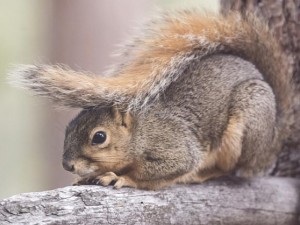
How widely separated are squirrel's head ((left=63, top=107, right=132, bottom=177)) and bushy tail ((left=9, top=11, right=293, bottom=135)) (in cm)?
4

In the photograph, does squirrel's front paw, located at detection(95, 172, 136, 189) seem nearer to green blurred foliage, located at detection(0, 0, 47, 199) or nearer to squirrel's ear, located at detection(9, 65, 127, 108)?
squirrel's ear, located at detection(9, 65, 127, 108)

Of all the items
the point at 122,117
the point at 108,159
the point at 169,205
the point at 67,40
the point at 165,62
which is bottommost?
the point at 169,205

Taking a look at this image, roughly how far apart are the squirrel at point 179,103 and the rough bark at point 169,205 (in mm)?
48

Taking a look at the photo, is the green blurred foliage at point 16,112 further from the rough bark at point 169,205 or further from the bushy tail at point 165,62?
the rough bark at point 169,205

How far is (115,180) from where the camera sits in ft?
5.20

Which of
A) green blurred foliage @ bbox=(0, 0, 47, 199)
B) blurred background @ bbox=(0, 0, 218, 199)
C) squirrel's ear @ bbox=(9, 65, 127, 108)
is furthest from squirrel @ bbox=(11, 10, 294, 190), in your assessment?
green blurred foliage @ bbox=(0, 0, 47, 199)

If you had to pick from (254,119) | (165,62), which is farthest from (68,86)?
(254,119)

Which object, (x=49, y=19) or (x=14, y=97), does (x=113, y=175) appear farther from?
(x=14, y=97)

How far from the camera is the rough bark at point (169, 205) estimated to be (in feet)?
4.37

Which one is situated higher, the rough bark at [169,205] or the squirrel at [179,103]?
the squirrel at [179,103]

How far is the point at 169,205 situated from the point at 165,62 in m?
0.39

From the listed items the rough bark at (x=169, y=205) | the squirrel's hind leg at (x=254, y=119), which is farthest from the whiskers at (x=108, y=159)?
the squirrel's hind leg at (x=254, y=119)

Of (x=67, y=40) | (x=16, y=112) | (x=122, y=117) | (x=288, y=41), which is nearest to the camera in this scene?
(x=122, y=117)

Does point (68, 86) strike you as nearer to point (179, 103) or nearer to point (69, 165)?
point (69, 165)
